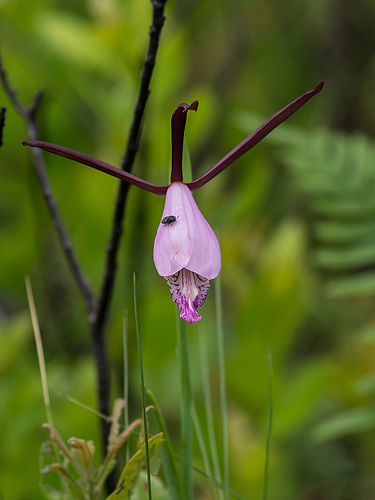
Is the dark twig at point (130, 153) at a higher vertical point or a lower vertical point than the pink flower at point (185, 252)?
higher

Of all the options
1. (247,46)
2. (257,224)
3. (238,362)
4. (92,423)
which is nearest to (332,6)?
(247,46)

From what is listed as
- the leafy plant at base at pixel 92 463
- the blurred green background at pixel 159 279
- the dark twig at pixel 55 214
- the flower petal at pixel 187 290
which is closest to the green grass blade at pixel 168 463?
the leafy plant at base at pixel 92 463

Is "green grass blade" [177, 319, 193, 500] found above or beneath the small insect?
beneath

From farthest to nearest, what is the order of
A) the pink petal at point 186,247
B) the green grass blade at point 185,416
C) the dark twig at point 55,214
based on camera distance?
the dark twig at point 55,214 → the green grass blade at point 185,416 → the pink petal at point 186,247

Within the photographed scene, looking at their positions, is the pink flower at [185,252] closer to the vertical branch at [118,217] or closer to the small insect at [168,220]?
the small insect at [168,220]

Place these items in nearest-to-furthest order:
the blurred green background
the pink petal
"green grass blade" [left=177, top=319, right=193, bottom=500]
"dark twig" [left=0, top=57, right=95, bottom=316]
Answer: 1. the pink petal
2. "green grass blade" [left=177, top=319, right=193, bottom=500]
3. "dark twig" [left=0, top=57, right=95, bottom=316]
4. the blurred green background

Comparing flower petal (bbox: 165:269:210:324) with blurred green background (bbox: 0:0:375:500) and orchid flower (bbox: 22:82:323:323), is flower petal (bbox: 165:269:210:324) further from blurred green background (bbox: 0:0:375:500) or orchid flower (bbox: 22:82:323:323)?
blurred green background (bbox: 0:0:375:500)

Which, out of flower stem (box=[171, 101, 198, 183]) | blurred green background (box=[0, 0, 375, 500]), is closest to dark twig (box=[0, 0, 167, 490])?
flower stem (box=[171, 101, 198, 183])

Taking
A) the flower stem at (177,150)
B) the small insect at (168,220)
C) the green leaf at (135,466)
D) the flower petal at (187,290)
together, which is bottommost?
the green leaf at (135,466)
